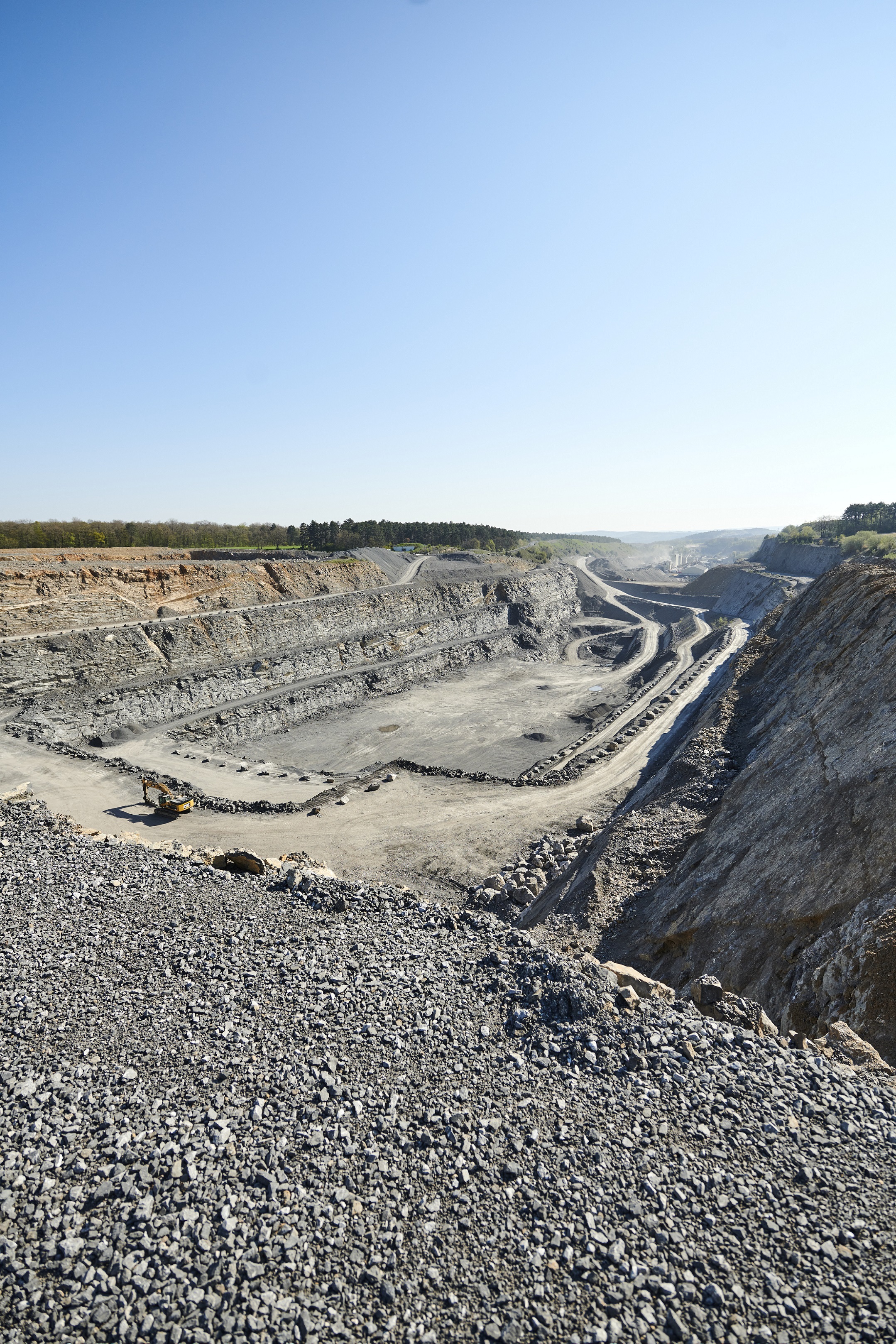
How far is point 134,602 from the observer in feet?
122

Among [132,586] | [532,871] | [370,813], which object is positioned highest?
[132,586]

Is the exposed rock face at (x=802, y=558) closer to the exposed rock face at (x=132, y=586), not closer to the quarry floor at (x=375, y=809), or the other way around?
the quarry floor at (x=375, y=809)

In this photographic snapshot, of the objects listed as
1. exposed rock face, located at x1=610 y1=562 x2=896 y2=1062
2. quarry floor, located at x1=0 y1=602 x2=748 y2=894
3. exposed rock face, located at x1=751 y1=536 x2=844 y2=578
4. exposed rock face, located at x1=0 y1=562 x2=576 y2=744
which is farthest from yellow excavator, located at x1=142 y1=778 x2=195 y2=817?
exposed rock face, located at x1=751 y1=536 x2=844 y2=578

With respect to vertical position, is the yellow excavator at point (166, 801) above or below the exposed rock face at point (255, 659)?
below

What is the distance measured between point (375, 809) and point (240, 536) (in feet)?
200

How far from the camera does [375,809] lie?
22953 mm

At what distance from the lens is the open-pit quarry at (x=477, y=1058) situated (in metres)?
4.85

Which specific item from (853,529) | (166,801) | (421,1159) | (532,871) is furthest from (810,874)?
(853,529)

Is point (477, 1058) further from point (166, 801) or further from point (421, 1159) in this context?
point (166, 801)

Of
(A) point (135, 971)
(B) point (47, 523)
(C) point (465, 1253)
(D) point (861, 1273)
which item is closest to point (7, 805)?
(A) point (135, 971)

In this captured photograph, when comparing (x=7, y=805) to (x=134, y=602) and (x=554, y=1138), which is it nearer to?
(x=554, y=1138)

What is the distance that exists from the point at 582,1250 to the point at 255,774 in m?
23.3

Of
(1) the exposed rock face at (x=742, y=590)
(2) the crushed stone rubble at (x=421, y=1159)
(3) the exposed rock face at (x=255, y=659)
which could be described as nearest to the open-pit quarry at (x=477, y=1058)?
(2) the crushed stone rubble at (x=421, y=1159)

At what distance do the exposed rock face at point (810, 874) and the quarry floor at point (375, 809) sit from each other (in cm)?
687
